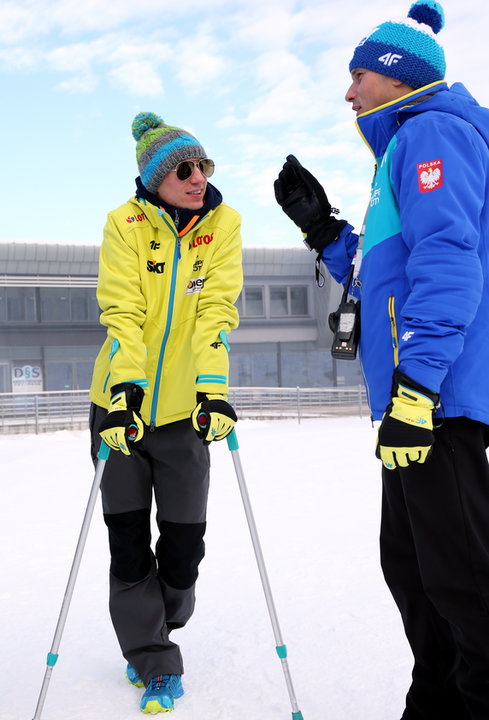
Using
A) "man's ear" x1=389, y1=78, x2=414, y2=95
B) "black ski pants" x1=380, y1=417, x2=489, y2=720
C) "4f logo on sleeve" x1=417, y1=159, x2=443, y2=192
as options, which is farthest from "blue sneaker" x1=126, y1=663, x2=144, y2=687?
"man's ear" x1=389, y1=78, x2=414, y2=95

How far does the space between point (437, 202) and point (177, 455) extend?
61.3 inches

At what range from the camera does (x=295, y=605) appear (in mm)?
3715

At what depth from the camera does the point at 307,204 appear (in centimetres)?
257

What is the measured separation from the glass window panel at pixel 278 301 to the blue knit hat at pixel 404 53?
2563 cm

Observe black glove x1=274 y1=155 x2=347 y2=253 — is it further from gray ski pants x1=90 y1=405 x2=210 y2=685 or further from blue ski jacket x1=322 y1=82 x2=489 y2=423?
gray ski pants x1=90 y1=405 x2=210 y2=685

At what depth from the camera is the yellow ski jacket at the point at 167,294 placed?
9.32ft

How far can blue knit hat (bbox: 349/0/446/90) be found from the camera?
82.8 inches

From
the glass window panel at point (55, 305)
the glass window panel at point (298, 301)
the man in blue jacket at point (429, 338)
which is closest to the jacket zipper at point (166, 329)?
the man in blue jacket at point (429, 338)

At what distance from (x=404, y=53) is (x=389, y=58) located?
46 millimetres

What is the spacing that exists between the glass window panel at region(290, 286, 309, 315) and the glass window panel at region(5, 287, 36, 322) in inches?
392

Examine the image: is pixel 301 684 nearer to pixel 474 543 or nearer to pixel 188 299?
pixel 474 543

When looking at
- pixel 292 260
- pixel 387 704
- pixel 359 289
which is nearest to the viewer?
pixel 359 289

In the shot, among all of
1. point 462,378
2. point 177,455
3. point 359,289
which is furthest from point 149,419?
point 462,378

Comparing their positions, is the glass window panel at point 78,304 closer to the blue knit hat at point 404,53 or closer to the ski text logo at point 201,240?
the ski text logo at point 201,240
